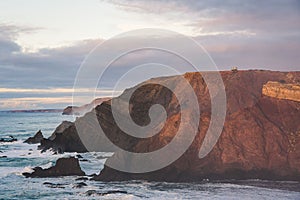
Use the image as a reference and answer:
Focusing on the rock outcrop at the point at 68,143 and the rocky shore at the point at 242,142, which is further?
the rock outcrop at the point at 68,143

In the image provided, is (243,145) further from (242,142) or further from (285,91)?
(285,91)

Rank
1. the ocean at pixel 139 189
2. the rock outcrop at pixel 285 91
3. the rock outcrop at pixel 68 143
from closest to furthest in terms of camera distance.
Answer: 1. the ocean at pixel 139 189
2. the rock outcrop at pixel 285 91
3. the rock outcrop at pixel 68 143

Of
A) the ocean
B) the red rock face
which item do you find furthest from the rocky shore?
the ocean

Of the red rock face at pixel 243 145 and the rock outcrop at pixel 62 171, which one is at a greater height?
the red rock face at pixel 243 145

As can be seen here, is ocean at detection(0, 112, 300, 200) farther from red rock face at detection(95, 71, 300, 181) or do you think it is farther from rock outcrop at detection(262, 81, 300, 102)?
rock outcrop at detection(262, 81, 300, 102)

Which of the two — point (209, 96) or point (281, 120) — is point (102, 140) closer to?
point (209, 96)

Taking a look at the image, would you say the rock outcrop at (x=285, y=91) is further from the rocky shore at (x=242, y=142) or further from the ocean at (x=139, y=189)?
the ocean at (x=139, y=189)

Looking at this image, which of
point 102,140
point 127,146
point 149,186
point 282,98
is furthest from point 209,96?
point 102,140

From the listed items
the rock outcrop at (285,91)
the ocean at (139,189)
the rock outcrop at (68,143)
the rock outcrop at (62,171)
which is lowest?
the ocean at (139,189)

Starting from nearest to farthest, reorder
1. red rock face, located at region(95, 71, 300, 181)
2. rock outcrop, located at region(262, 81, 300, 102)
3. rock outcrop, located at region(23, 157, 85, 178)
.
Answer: red rock face, located at region(95, 71, 300, 181) < rock outcrop, located at region(262, 81, 300, 102) < rock outcrop, located at region(23, 157, 85, 178)

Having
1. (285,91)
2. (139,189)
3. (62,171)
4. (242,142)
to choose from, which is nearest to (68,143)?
(62,171)

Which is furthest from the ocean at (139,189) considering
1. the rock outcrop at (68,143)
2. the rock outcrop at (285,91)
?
the rock outcrop at (68,143)

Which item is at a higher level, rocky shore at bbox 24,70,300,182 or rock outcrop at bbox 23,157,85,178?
rocky shore at bbox 24,70,300,182

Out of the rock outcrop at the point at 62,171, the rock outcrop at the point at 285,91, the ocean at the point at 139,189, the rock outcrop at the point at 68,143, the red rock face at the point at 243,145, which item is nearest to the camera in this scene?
the ocean at the point at 139,189
